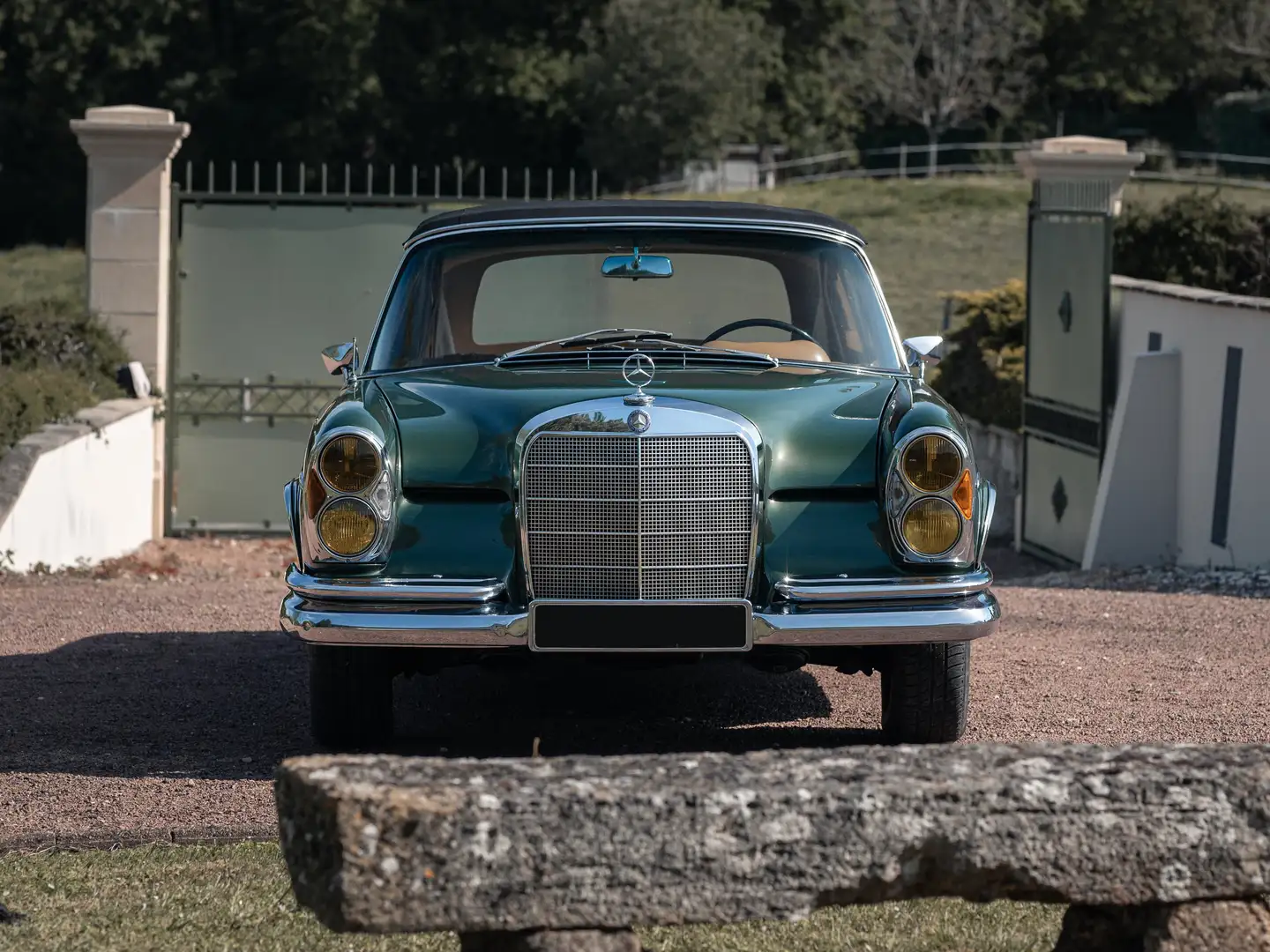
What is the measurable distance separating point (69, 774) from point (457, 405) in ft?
5.31

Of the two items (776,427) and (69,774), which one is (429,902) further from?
(69,774)

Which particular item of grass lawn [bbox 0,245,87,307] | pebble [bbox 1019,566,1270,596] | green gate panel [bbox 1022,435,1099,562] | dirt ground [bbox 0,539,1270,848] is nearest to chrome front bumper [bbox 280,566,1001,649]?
dirt ground [bbox 0,539,1270,848]

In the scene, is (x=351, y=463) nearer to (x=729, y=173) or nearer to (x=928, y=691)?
(x=928, y=691)

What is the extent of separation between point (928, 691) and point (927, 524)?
2.08 ft

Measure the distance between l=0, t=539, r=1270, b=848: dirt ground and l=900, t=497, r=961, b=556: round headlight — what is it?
0.96m

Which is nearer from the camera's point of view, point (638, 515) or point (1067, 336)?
point (638, 515)

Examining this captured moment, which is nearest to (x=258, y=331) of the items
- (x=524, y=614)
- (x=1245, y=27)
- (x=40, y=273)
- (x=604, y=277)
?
(x=604, y=277)

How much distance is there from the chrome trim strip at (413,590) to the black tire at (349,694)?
1.37 ft

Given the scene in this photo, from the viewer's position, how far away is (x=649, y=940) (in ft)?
12.8

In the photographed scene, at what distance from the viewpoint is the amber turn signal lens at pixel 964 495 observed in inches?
207

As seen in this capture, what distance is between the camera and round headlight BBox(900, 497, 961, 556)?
522 cm

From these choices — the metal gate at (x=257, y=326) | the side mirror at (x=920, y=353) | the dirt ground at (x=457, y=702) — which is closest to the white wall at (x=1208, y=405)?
the dirt ground at (x=457, y=702)

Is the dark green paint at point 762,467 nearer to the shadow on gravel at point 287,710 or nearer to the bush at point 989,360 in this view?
the shadow on gravel at point 287,710

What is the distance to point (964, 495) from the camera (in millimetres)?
5273
